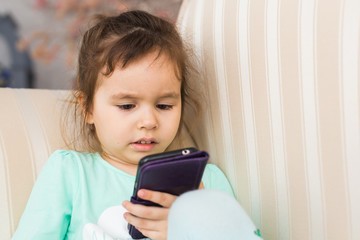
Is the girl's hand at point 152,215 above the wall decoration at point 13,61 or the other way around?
the other way around

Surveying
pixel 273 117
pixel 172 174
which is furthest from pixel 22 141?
pixel 273 117

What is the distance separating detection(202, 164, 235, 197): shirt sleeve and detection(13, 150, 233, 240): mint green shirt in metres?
0.19

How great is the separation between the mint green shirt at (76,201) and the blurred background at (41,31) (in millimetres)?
1698

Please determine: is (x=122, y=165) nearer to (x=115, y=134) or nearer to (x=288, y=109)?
(x=115, y=134)

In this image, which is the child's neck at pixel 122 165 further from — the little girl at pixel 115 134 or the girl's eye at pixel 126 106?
the girl's eye at pixel 126 106

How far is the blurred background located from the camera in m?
2.48

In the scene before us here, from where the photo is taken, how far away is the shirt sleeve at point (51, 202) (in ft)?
2.52

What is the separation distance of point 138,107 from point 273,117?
0.94ft

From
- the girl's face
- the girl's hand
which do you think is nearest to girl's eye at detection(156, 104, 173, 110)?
the girl's face

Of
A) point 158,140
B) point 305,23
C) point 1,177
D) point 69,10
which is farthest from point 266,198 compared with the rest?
point 69,10

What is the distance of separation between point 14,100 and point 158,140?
423mm

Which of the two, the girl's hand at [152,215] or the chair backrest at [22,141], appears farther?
the chair backrest at [22,141]

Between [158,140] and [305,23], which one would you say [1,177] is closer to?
[158,140]

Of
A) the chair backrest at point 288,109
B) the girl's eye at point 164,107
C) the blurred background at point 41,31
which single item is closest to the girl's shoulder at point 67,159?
the girl's eye at point 164,107
